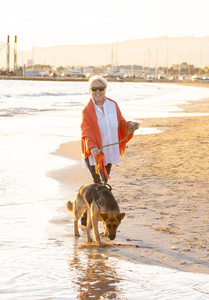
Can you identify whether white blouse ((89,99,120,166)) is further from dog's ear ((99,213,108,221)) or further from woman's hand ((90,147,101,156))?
dog's ear ((99,213,108,221))

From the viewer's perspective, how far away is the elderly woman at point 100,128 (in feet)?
19.3

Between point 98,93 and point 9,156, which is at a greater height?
point 98,93

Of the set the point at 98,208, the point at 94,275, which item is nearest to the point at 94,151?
the point at 98,208

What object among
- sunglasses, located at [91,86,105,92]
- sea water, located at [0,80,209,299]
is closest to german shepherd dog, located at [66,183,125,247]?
sea water, located at [0,80,209,299]

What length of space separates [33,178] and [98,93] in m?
3.68

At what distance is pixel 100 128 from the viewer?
596 centimetres

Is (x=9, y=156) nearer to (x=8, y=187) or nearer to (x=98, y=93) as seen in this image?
(x=8, y=187)

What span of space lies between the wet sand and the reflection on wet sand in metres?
0.28

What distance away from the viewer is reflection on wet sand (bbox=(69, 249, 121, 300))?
14.1 ft

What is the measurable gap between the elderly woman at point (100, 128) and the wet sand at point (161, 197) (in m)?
0.84

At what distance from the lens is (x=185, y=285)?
4.49 metres

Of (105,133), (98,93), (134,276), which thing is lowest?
(134,276)

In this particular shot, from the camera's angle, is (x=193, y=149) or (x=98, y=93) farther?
(x=193, y=149)

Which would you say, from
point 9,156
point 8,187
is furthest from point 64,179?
point 9,156
